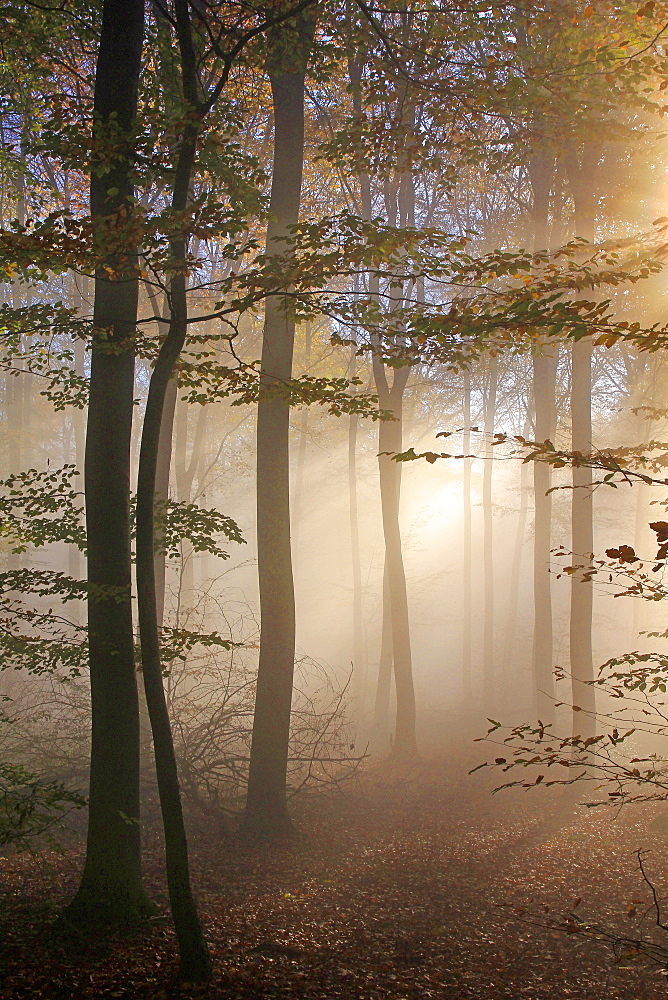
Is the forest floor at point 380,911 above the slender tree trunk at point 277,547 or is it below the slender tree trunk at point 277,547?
below

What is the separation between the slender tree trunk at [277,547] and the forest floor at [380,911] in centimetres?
70

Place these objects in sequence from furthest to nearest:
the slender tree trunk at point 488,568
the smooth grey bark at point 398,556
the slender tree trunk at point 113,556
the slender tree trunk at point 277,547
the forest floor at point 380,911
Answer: the slender tree trunk at point 488,568 < the smooth grey bark at point 398,556 < the slender tree trunk at point 277,547 < the slender tree trunk at point 113,556 < the forest floor at point 380,911

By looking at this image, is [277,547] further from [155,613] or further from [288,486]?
[155,613]

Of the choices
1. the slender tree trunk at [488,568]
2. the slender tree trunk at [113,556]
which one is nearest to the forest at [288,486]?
the slender tree trunk at [113,556]

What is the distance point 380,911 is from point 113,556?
14.3ft

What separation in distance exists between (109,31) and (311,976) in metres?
8.00

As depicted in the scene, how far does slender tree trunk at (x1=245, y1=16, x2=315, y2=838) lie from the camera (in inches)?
344

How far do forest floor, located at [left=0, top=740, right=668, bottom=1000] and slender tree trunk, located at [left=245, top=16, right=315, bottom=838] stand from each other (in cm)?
70

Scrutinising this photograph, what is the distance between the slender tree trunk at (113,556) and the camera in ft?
18.9

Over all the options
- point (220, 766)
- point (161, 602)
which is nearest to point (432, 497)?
point (161, 602)

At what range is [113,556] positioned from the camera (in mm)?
6152

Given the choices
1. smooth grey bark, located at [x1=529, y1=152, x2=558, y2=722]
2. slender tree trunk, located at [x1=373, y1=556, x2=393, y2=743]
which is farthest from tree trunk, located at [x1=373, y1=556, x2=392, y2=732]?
smooth grey bark, located at [x1=529, y1=152, x2=558, y2=722]

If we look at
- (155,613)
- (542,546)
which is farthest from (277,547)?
(542,546)

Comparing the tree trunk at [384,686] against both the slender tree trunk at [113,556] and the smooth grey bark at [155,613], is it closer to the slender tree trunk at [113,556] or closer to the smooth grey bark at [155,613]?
the slender tree trunk at [113,556]
